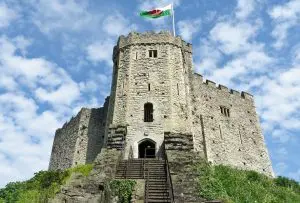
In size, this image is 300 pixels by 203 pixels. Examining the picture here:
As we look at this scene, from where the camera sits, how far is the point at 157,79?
23.9 meters

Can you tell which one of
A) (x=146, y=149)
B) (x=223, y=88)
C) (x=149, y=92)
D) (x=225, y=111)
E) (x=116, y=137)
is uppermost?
(x=223, y=88)

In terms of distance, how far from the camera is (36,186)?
19.8 m

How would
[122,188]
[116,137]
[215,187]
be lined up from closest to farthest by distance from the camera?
[122,188] → [215,187] → [116,137]

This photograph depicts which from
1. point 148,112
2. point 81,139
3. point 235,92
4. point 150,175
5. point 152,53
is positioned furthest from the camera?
point 235,92

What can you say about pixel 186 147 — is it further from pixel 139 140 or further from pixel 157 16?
pixel 157 16

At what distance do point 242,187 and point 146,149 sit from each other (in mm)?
6153

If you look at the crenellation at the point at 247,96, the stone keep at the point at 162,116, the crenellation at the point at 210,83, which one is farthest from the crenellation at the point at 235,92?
the crenellation at the point at 210,83

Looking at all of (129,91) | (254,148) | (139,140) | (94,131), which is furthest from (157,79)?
(254,148)

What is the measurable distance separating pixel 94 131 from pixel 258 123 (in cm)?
1439

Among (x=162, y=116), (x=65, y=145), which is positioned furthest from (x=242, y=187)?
(x=65, y=145)

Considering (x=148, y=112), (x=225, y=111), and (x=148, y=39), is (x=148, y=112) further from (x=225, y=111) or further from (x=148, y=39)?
(x=225, y=111)

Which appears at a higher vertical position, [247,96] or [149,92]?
[247,96]

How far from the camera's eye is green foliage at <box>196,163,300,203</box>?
15.3 meters

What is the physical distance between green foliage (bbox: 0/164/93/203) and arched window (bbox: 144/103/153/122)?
5570 millimetres
